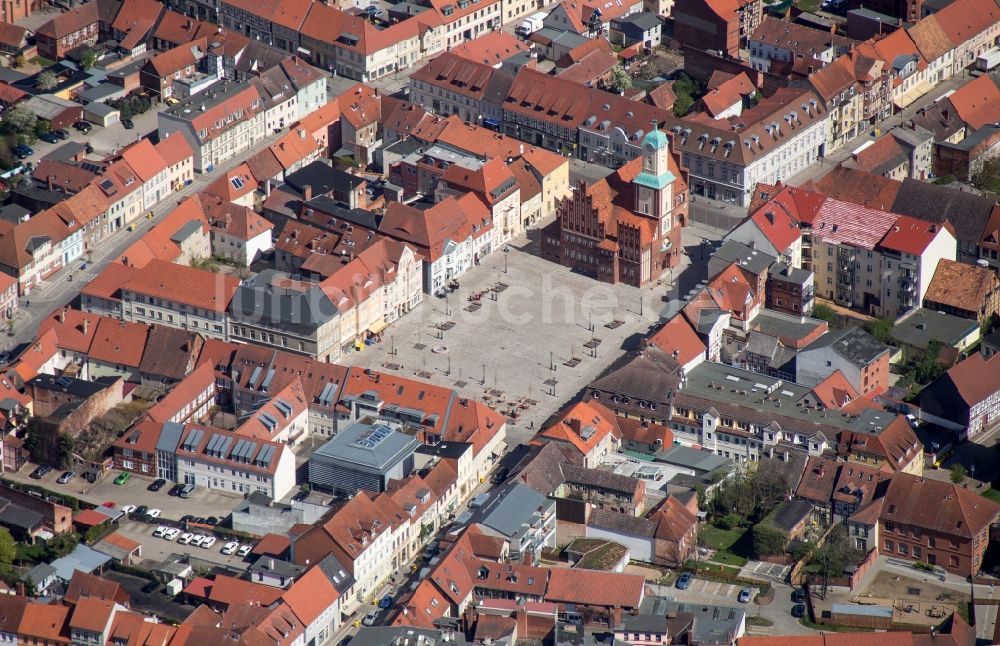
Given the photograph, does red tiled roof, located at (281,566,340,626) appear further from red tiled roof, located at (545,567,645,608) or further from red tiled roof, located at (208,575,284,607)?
red tiled roof, located at (545,567,645,608)

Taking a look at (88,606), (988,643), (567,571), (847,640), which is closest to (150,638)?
(88,606)

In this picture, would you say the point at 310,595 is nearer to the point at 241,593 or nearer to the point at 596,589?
the point at 241,593

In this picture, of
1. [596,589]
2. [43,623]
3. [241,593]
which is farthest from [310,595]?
[596,589]


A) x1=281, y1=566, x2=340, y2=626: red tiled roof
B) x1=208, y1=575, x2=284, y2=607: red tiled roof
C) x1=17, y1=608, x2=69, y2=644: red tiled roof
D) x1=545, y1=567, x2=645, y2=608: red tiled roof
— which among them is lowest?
x1=17, y1=608, x2=69, y2=644: red tiled roof

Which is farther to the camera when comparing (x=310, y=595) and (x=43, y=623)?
(x=310, y=595)

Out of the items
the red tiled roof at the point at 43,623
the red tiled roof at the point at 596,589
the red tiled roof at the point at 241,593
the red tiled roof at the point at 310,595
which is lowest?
the red tiled roof at the point at 43,623

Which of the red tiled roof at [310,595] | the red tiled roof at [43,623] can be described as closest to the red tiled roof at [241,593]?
the red tiled roof at [310,595]

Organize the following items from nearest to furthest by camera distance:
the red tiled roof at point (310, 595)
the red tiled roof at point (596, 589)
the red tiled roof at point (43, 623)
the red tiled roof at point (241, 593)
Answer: the red tiled roof at point (43, 623)
the red tiled roof at point (310, 595)
the red tiled roof at point (596, 589)
the red tiled roof at point (241, 593)

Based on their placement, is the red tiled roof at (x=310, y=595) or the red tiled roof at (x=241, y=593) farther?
the red tiled roof at (x=241, y=593)

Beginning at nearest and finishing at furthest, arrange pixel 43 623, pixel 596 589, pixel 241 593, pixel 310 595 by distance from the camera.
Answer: pixel 43 623 < pixel 310 595 < pixel 596 589 < pixel 241 593

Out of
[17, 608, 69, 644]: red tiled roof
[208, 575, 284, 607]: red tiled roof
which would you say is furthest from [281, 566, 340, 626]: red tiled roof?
[17, 608, 69, 644]: red tiled roof

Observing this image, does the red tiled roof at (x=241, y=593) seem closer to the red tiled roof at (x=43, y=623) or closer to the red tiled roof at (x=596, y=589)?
the red tiled roof at (x=43, y=623)
